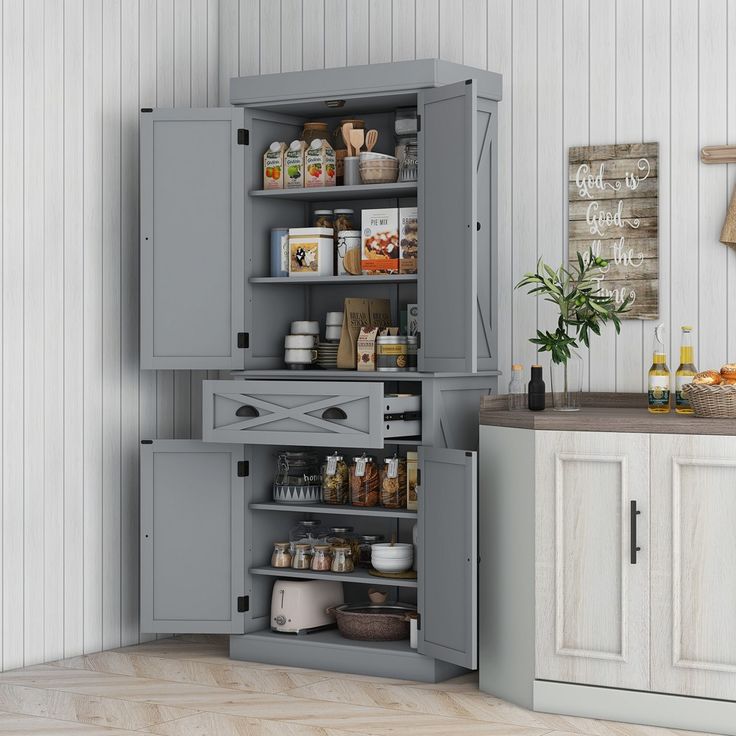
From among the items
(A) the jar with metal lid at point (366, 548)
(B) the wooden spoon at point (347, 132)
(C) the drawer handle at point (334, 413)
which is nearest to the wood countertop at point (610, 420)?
(C) the drawer handle at point (334, 413)

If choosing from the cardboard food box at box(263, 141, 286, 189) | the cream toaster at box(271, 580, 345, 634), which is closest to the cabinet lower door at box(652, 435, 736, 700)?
the cream toaster at box(271, 580, 345, 634)

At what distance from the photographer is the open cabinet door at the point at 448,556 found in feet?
Answer: 12.7

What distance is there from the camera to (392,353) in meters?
4.27

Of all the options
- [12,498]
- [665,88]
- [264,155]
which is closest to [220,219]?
[264,155]

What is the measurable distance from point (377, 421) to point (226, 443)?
0.72 meters

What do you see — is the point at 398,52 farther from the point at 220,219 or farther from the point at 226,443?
the point at 226,443

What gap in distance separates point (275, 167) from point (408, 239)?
0.59m

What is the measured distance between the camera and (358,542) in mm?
4539

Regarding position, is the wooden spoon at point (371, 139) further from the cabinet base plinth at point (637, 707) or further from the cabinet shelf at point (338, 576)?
the cabinet base plinth at point (637, 707)

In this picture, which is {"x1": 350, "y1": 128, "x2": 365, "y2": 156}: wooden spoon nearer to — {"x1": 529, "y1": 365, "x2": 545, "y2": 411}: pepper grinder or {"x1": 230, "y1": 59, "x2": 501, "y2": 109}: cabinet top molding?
{"x1": 230, "y1": 59, "x2": 501, "y2": 109}: cabinet top molding

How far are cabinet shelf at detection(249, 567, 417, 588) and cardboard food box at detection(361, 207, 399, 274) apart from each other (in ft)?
3.45

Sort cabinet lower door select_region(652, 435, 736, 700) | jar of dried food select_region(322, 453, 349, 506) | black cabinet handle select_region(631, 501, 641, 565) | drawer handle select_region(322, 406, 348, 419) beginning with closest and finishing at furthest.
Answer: cabinet lower door select_region(652, 435, 736, 700) → black cabinet handle select_region(631, 501, 641, 565) → drawer handle select_region(322, 406, 348, 419) → jar of dried food select_region(322, 453, 349, 506)

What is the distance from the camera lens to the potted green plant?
399 centimetres

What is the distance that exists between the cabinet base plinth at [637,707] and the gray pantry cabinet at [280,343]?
37 cm
